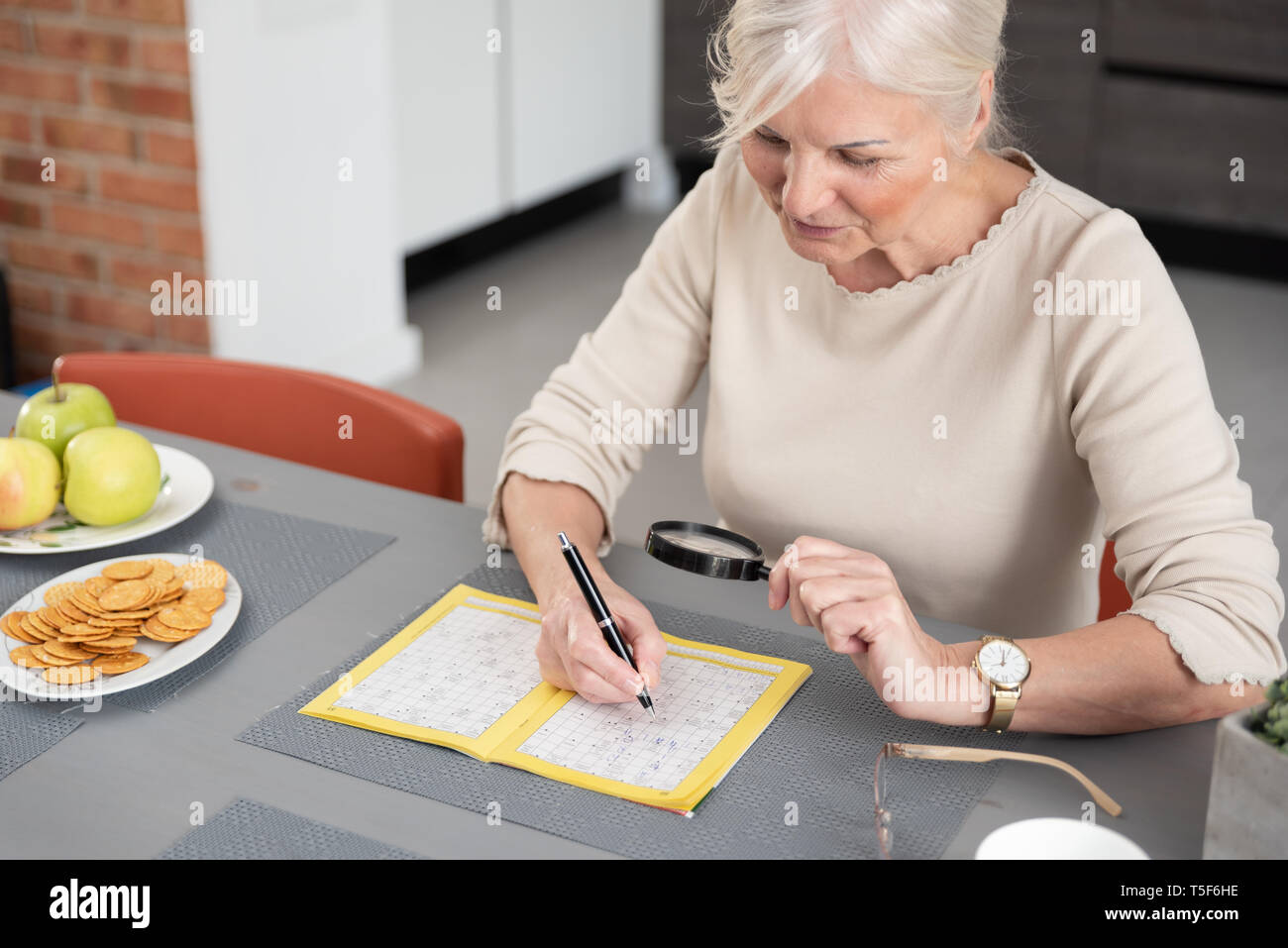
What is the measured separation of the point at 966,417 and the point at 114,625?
812 mm

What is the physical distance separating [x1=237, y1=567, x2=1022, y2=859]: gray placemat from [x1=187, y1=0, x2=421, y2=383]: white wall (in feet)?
6.62

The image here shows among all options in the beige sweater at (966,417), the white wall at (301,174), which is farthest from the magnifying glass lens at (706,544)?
the white wall at (301,174)

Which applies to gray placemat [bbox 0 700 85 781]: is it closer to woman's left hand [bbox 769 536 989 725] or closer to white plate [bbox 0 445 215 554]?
white plate [bbox 0 445 215 554]

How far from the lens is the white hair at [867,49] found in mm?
1181

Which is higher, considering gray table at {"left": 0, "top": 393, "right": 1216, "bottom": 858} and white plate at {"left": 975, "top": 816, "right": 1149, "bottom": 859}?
white plate at {"left": 975, "top": 816, "right": 1149, "bottom": 859}

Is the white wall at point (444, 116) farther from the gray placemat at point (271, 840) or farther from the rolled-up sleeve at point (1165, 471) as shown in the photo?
the gray placemat at point (271, 840)

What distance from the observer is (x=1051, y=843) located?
0.92 meters

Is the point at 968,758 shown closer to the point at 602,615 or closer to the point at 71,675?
the point at 602,615

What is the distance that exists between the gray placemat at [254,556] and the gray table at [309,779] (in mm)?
24

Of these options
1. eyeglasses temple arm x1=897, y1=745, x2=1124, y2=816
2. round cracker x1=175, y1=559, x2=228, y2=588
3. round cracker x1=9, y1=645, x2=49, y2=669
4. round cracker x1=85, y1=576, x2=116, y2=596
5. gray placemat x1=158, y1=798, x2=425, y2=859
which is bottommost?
gray placemat x1=158, y1=798, x2=425, y2=859

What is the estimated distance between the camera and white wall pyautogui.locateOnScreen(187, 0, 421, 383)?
2.92 metres

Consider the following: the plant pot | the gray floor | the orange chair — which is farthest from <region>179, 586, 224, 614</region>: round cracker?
the gray floor
